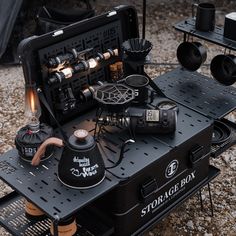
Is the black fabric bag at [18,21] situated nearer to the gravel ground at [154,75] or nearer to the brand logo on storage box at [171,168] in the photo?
the gravel ground at [154,75]

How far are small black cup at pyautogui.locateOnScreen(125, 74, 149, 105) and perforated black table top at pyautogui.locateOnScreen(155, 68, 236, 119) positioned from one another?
1.00 ft

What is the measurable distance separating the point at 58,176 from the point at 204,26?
53.1 inches

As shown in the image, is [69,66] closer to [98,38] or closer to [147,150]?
[98,38]

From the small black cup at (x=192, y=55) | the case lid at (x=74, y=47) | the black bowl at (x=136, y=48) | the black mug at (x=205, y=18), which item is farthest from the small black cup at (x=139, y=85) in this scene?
the black mug at (x=205, y=18)

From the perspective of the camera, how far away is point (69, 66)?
2469 mm

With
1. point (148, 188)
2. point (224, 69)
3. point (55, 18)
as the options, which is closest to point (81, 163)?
point (148, 188)

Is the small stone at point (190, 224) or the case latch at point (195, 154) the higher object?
the case latch at point (195, 154)

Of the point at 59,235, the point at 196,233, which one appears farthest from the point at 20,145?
the point at 196,233

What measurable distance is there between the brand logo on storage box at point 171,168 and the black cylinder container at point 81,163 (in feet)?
1.45

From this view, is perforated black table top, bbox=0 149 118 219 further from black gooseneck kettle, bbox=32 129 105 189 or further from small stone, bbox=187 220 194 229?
small stone, bbox=187 220 194 229

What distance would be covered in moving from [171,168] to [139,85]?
1.40ft

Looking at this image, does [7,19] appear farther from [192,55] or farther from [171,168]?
[171,168]

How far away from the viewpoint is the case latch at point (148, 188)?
2.30 meters

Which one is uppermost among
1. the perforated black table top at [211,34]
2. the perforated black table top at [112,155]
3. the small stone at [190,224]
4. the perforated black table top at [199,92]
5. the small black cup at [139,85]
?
the perforated black table top at [211,34]
